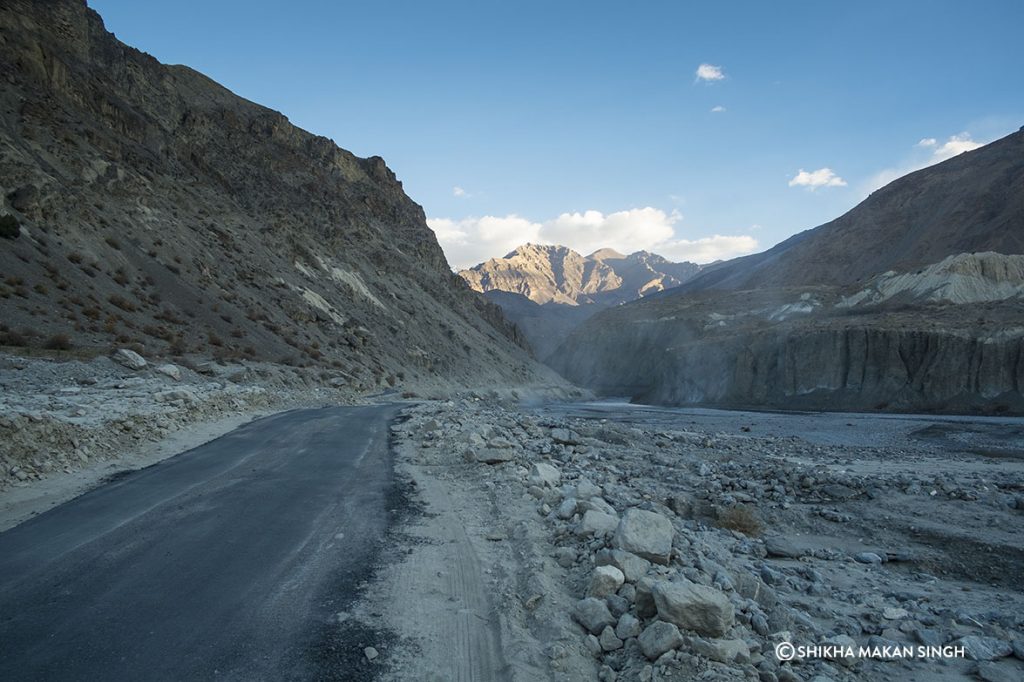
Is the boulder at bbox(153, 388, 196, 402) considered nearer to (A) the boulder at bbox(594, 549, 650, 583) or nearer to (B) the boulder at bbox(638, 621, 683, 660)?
(A) the boulder at bbox(594, 549, 650, 583)

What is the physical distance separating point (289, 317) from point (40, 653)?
43.2m

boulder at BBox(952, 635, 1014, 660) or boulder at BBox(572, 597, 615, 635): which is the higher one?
boulder at BBox(572, 597, 615, 635)

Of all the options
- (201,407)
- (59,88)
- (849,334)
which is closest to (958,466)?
(201,407)

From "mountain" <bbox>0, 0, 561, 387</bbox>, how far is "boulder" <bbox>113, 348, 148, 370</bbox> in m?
1.30

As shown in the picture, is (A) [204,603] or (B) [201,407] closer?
(A) [204,603]

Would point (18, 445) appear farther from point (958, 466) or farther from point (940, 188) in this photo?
point (940, 188)

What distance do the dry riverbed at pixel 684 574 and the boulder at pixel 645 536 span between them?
0.02 metres

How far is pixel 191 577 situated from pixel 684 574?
483 centimetres

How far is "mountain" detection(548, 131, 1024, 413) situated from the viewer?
47.4 metres

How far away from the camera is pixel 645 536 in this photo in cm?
565

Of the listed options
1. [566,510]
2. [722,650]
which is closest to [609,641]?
[722,650]

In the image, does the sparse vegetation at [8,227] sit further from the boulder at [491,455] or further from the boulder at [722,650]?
the boulder at [722,650]

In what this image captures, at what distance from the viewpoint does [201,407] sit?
17.2m

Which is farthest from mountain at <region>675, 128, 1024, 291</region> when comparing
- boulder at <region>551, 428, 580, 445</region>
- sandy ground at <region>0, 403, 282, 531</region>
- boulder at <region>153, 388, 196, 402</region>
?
sandy ground at <region>0, 403, 282, 531</region>
